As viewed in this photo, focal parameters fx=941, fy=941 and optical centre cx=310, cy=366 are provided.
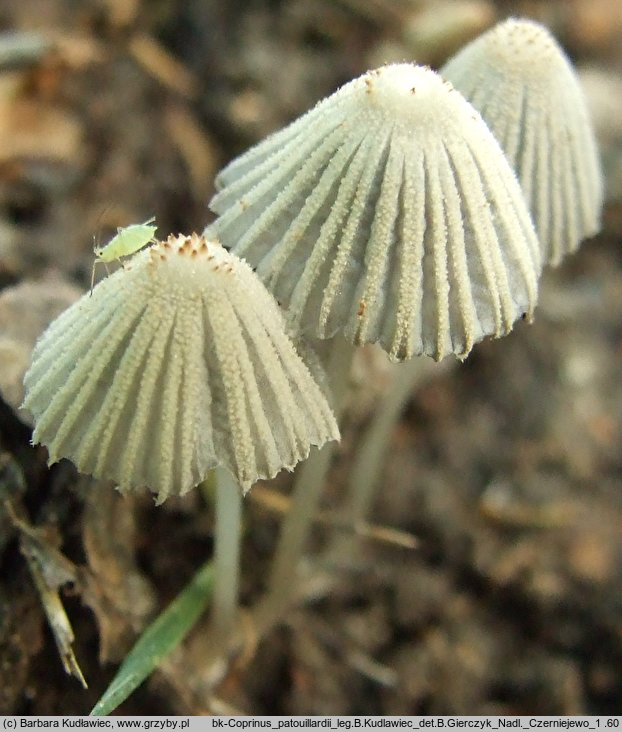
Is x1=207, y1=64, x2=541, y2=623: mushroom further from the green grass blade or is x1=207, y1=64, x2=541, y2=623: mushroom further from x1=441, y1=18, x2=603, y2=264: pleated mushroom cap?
the green grass blade

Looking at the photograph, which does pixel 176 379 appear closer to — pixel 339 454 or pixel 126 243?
pixel 126 243

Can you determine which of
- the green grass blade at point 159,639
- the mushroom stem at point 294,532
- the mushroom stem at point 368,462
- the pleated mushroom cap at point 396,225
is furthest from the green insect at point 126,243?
the mushroom stem at point 368,462

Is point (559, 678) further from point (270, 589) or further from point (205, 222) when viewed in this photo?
point (205, 222)

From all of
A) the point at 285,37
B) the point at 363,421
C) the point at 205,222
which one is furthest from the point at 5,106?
the point at 363,421

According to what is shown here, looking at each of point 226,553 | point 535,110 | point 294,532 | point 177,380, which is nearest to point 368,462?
point 294,532

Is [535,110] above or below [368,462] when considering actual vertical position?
above

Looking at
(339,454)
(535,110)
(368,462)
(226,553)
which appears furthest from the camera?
(339,454)
